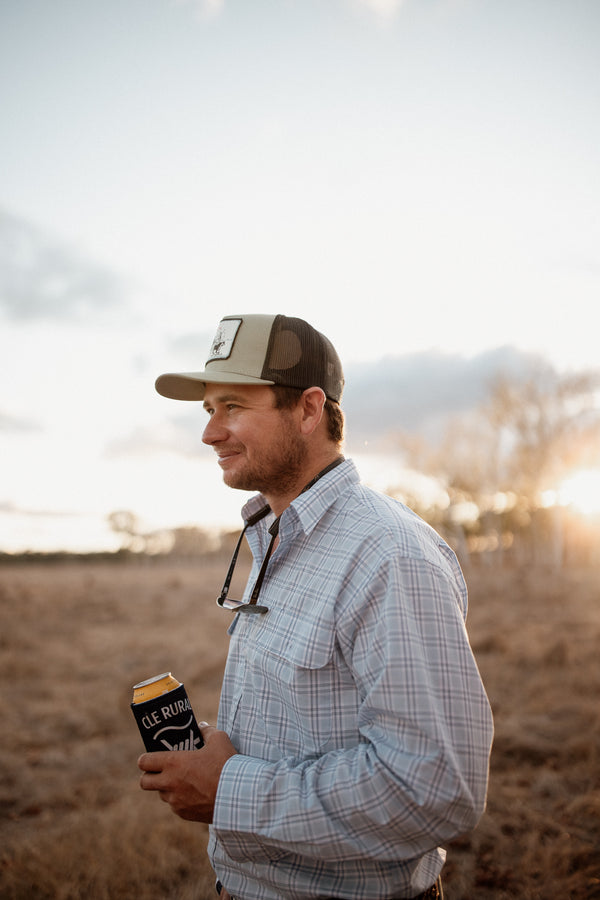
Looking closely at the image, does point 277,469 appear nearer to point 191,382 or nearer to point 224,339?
point 224,339

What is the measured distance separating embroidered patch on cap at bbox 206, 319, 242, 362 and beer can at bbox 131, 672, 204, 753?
3.65ft

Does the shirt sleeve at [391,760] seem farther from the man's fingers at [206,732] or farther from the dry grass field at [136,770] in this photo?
the dry grass field at [136,770]

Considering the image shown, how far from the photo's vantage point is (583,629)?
1155 centimetres

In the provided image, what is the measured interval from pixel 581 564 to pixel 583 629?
72.7ft

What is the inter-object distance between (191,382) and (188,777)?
4.78ft

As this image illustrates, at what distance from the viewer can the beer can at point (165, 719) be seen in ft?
5.77

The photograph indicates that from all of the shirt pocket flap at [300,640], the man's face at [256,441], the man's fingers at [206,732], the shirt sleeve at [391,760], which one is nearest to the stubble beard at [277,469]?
the man's face at [256,441]

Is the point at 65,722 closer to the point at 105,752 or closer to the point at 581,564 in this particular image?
the point at 105,752

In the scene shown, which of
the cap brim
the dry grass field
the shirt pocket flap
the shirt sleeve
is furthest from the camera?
the dry grass field

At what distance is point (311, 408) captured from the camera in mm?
2107

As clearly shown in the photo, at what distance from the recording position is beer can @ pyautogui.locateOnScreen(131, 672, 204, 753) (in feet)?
5.77

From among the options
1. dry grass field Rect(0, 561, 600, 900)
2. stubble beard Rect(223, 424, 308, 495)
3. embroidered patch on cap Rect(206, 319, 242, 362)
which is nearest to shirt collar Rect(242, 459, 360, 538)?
stubble beard Rect(223, 424, 308, 495)

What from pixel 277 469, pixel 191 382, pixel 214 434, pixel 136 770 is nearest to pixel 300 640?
pixel 277 469

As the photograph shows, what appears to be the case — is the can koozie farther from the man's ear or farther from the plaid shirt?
the man's ear
